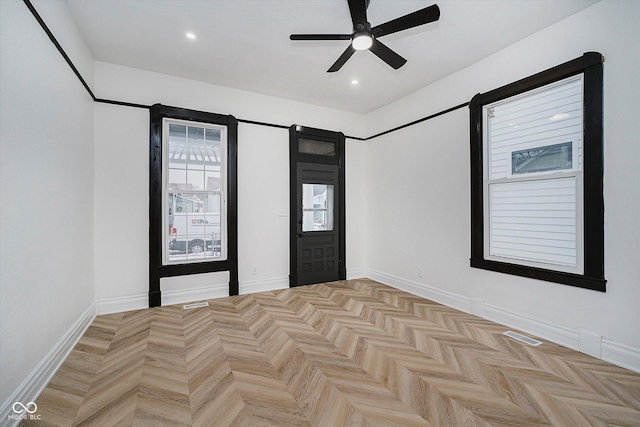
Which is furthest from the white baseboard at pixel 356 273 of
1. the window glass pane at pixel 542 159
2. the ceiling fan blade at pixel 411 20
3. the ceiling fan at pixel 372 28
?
the ceiling fan blade at pixel 411 20

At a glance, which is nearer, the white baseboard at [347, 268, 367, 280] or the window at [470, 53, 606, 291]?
the window at [470, 53, 606, 291]

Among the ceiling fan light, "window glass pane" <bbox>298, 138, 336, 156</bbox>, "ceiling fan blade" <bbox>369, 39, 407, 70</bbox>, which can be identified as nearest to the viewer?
the ceiling fan light

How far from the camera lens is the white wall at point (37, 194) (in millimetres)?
1701

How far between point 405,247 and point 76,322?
434 cm

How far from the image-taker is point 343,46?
3252 mm

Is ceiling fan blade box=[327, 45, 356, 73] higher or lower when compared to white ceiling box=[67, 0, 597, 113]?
lower

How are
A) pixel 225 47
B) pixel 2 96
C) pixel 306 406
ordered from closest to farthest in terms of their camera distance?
pixel 2 96 < pixel 306 406 < pixel 225 47

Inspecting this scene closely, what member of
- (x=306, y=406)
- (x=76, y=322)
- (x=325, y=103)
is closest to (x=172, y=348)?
(x=76, y=322)

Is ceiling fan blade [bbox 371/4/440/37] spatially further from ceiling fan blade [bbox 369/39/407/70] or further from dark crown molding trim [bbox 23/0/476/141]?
dark crown molding trim [bbox 23/0/476/141]

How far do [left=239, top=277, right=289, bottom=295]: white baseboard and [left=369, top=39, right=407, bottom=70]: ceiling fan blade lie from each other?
355 cm

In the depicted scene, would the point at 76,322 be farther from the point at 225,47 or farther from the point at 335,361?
the point at 225,47

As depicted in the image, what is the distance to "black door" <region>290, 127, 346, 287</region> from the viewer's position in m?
4.74

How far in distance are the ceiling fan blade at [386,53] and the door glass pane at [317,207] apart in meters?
2.58

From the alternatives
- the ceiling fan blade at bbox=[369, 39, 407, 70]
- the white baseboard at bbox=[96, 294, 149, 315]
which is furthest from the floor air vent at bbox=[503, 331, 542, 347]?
the white baseboard at bbox=[96, 294, 149, 315]
